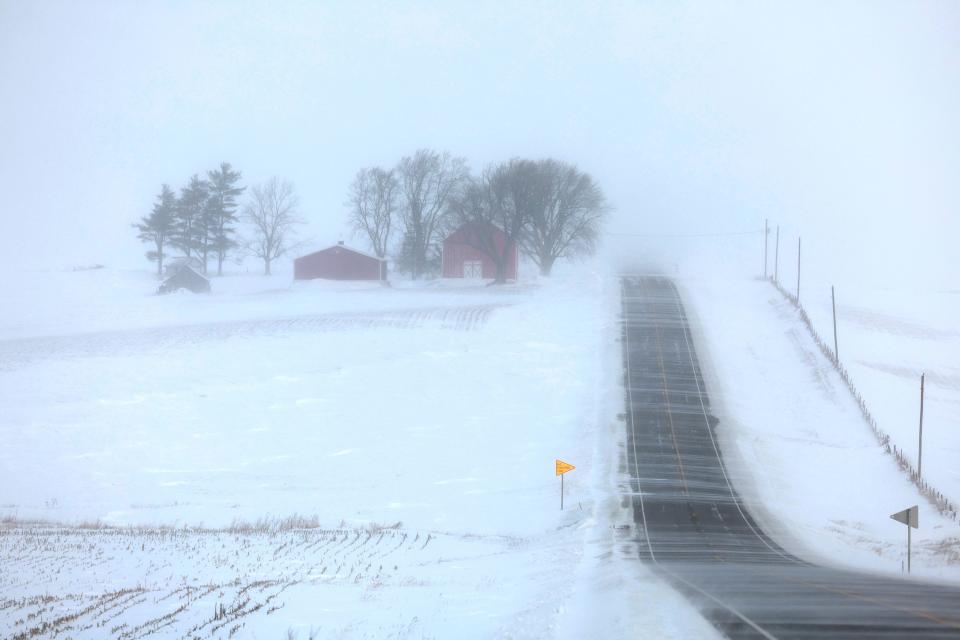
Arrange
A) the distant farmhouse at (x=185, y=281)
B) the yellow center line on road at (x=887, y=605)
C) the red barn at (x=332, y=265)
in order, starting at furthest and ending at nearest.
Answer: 1. the red barn at (x=332, y=265)
2. the distant farmhouse at (x=185, y=281)
3. the yellow center line on road at (x=887, y=605)

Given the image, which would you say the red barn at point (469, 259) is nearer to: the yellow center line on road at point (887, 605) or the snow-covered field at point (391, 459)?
the snow-covered field at point (391, 459)

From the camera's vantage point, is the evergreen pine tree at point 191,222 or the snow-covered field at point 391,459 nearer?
the snow-covered field at point 391,459

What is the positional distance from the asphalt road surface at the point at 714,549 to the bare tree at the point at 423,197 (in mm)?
38765

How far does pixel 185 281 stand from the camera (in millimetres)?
84000

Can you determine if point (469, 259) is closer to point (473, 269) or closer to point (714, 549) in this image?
point (473, 269)

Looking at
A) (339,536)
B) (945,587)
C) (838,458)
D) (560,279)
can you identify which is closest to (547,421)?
(838,458)

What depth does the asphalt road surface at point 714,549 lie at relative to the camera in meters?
13.7

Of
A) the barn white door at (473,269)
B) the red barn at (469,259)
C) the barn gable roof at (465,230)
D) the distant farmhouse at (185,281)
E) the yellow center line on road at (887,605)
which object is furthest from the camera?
the barn white door at (473,269)

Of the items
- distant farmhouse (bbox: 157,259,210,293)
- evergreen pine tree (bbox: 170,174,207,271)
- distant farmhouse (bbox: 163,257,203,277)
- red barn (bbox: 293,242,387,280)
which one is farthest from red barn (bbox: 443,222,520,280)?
evergreen pine tree (bbox: 170,174,207,271)

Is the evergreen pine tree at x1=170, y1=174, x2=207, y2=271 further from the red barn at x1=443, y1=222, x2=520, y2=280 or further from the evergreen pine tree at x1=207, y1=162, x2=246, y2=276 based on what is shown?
the red barn at x1=443, y1=222, x2=520, y2=280

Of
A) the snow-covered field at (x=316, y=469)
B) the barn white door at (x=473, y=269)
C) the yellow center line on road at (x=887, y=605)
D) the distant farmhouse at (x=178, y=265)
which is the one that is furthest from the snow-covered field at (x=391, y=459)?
the barn white door at (x=473, y=269)

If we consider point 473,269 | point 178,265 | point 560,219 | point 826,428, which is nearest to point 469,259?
point 473,269

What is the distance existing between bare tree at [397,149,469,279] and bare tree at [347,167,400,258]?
5.31ft

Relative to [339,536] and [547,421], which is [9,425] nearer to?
[339,536]
